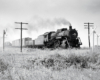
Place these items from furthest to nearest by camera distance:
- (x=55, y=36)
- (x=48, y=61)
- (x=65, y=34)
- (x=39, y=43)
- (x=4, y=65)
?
(x=39, y=43)
(x=55, y=36)
(x=65, y=34)
(x=48, y=61)
(x=4, y=65)

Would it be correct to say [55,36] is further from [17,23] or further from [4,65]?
[4,65]

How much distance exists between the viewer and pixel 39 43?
22594 mm

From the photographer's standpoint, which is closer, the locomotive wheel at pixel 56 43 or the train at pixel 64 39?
the train at pixel 64 39

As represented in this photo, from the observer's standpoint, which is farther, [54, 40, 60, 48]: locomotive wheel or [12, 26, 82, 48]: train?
[54, 40, 60, 48]: locomotive wheel

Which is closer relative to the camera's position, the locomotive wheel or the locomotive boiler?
the locomotive boiler

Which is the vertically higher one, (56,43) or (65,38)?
(65,38)

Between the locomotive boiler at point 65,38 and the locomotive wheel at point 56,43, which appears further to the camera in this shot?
the locomotive wheel at point 56,43

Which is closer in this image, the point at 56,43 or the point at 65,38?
the point at 65,38

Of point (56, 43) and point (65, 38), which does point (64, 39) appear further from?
point (56, 43)

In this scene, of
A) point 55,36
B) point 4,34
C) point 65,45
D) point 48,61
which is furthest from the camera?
point 4,34

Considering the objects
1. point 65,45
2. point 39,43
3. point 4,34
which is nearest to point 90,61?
point 65,45

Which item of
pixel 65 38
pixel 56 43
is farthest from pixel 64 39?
pixel 56 43

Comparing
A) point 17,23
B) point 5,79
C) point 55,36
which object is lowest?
point 5,79

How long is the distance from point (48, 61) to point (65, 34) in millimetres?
10070
